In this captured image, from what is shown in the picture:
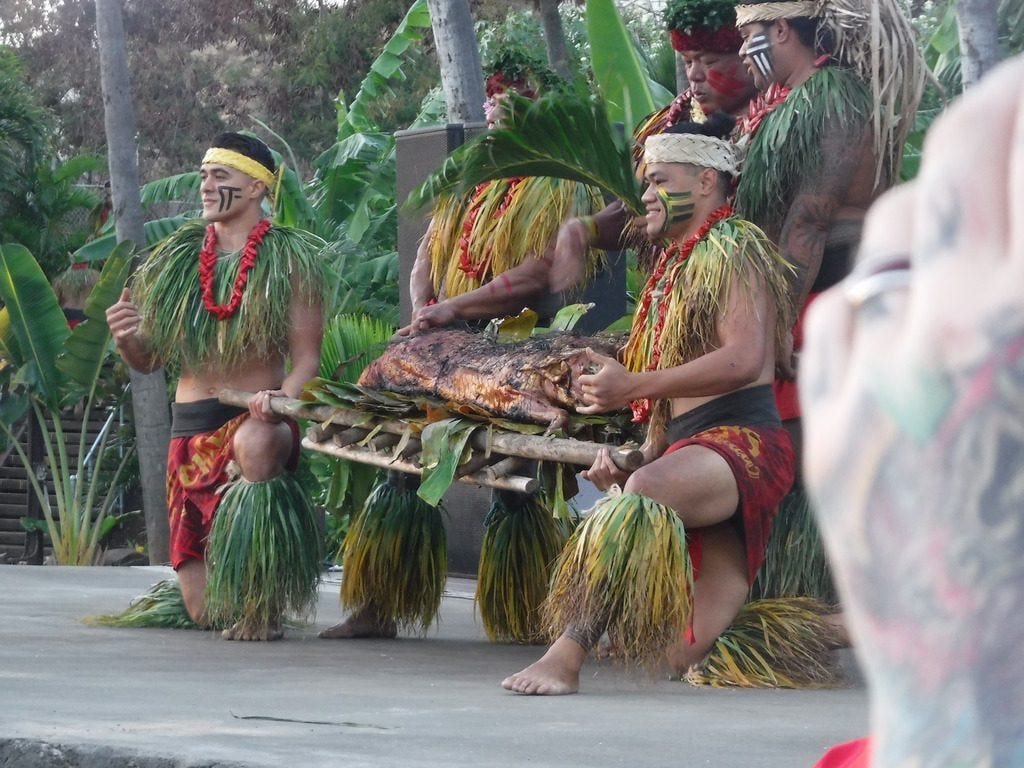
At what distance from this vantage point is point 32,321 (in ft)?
36.9

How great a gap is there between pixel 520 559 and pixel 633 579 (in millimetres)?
1485

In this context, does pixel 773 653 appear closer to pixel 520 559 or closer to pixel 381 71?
pixel 520 559

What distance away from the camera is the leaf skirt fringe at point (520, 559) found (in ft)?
17.7

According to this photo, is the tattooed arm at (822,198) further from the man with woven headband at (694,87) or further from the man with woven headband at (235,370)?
the man with woven headband at (235,370)

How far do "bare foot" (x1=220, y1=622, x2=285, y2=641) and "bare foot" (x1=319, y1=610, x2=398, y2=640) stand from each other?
19cm

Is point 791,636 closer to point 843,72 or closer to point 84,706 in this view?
point 843,72

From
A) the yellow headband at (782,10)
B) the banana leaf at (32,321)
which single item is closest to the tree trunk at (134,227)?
the banana leaf at (32,321)

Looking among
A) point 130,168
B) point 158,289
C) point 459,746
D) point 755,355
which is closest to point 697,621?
point 755,355

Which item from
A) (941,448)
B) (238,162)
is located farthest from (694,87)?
(941,448)

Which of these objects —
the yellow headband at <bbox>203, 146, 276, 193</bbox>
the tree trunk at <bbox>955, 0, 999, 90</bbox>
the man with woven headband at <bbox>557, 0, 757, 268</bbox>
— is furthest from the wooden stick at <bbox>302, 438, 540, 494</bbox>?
the tree trunk at <bbox>955, 0, 999, 90</bbox>

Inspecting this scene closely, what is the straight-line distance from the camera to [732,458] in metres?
4.17

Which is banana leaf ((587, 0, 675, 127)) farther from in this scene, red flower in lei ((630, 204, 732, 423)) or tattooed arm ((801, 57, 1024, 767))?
tattooed arm ((801, 57, 1024, 767))

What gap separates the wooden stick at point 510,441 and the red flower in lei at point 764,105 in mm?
991

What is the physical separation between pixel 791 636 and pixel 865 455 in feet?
12.5
